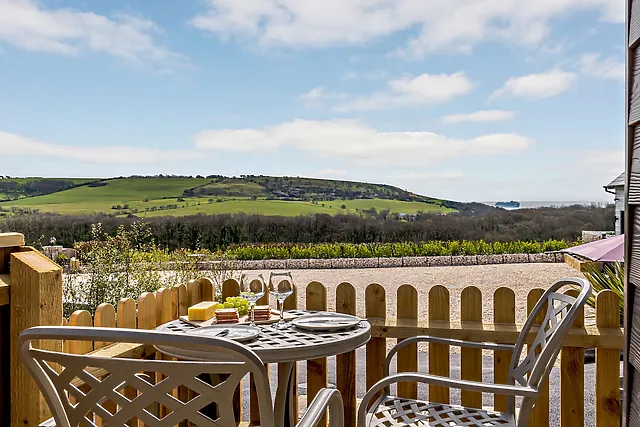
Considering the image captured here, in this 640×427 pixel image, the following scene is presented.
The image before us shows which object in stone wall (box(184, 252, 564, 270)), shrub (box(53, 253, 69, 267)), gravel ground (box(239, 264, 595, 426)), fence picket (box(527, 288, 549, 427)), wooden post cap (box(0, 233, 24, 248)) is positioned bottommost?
gravel ground (box(239, 264, 595, 426))

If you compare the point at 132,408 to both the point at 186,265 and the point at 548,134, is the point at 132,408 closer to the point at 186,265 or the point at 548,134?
the point at 186,265

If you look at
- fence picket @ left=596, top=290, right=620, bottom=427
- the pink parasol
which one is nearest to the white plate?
fence picket @ left=596, top=290, right=620, bottom=427

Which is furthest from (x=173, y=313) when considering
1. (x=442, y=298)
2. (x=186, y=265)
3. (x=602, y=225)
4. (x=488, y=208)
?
(x=488, y=208)

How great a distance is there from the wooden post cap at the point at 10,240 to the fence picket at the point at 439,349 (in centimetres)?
165

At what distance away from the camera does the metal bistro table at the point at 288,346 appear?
5.32 feet

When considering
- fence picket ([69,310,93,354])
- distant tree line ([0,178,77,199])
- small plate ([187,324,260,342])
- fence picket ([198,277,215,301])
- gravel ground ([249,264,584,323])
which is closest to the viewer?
small plate ([187,324,260,342])

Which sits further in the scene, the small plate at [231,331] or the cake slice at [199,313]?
the cake slice at [199,313]

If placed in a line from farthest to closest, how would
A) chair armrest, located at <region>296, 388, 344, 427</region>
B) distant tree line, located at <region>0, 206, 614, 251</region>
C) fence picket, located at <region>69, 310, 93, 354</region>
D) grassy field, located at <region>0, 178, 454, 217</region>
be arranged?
grassy field, located at <region>0, 178, 454, 217</region>, distant tree line, located at <region>0, 206, 614, 251</region>, fence picket, located at <region>69, 310, 93, 354</region>, chair armrest, located at <region>296, 388, 344, 427</region>

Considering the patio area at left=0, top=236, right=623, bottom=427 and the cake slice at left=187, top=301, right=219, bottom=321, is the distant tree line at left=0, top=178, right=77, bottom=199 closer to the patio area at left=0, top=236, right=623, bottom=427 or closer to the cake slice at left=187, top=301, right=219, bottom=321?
the patio area at left=0, top=236, right=623, bottom=427

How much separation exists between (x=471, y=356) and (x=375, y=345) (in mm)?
423

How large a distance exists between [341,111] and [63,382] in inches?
1373

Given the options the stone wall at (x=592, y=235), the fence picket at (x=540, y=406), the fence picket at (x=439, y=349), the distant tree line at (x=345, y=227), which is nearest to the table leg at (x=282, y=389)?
the fence picket at (x=439, y=349)

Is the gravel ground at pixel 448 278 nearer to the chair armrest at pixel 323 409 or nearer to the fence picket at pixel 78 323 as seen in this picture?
the fence picket at pixel 78 323

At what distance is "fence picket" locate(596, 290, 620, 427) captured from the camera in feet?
7.23
